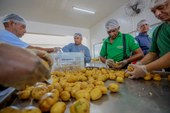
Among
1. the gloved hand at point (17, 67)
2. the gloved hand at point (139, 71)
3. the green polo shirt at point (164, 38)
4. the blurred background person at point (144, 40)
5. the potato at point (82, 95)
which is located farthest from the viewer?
the blurred background person at point (144, 40)

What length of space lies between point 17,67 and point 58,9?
19.8 feet

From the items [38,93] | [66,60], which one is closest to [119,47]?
[66,60]

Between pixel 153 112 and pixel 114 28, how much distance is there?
1.93 meters

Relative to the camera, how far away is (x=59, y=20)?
702cm

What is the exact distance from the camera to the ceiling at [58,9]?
5.32 meters

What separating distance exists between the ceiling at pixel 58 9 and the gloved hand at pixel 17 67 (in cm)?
541

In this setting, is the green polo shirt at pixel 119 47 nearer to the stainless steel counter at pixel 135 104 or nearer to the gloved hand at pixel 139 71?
the gloved hand at pixel 139 71

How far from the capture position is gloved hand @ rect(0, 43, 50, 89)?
1.18 feet

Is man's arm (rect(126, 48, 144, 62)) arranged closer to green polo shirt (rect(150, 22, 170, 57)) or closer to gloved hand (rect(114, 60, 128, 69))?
gloved hand (rect(114, 60, 128, 69))

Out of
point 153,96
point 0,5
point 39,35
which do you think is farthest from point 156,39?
point 39,35

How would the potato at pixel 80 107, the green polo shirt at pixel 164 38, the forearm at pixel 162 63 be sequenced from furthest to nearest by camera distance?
the green polo shirt at pixel 164 38, the forearm at pixel 162 63, the potato at pixel 80 107

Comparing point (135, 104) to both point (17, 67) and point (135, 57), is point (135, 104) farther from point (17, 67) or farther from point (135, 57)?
point (135, 57)

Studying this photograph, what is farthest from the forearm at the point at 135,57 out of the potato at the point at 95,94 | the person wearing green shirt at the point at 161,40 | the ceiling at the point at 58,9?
the ceiling at the point at 58,9

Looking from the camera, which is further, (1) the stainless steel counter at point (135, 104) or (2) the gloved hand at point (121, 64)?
(2) the gloved hand at point (121, 64)
